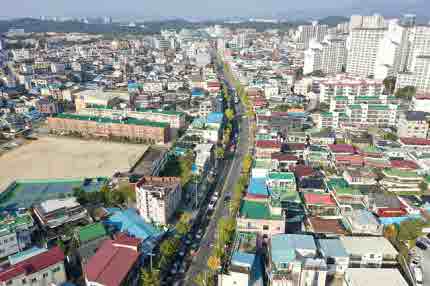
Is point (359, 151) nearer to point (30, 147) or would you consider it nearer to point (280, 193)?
point (280, 193)

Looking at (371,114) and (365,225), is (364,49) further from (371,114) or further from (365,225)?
(365,225)

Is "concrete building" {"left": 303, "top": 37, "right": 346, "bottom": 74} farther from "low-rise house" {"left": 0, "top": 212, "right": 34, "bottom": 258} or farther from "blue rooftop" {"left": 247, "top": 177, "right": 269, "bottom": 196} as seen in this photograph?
"low-rise house" {"left": 0, "top": 212, "right": 34, "bottom": 258}

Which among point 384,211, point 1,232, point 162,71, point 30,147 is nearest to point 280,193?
point 384,211

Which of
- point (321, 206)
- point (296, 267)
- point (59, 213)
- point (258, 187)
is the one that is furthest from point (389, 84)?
point (59, 213)

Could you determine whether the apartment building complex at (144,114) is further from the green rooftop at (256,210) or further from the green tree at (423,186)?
the green tree at (423,186)

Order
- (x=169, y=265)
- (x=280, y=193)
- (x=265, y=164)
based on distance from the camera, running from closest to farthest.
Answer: (x=169, y=265), (x=280, y=193), (x=265, y=164)

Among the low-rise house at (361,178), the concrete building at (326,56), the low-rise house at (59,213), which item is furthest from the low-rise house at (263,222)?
the concrete building at (326,56)
